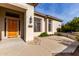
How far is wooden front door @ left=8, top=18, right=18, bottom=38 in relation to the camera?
15.1m

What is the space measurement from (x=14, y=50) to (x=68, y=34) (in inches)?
364

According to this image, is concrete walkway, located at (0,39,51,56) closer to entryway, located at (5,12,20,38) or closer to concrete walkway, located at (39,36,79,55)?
concrete walkway, located at (39,36,79,55)

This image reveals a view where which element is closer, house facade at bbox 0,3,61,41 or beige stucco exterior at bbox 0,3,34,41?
beige stucco exterior at bbox 0,3,34,41

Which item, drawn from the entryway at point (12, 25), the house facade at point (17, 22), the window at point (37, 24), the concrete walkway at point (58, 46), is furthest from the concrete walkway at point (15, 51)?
the window at point (37, 24)

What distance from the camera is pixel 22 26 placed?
53.2 feet

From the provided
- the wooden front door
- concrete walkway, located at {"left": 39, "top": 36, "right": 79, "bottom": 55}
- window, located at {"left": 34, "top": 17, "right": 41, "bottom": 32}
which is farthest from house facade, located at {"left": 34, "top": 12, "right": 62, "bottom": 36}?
concrete walkway, located at {"left": 39, "top": 36, "right": 79, "bottom": 55}

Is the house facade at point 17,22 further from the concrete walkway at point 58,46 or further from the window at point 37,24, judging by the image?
the window at point 37,24

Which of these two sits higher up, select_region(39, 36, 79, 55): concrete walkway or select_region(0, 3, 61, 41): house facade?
Answer: select_region(0, 3, 61, 41): house facade

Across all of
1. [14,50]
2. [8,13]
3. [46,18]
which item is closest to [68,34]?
[46,18]

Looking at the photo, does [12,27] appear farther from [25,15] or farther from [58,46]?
[58,46]

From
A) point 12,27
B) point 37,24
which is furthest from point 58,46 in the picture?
point 37,24

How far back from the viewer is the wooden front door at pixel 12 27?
15117 mm

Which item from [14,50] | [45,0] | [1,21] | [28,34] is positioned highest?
[45,0]

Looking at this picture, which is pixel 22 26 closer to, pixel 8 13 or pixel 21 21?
pixel 21 21
